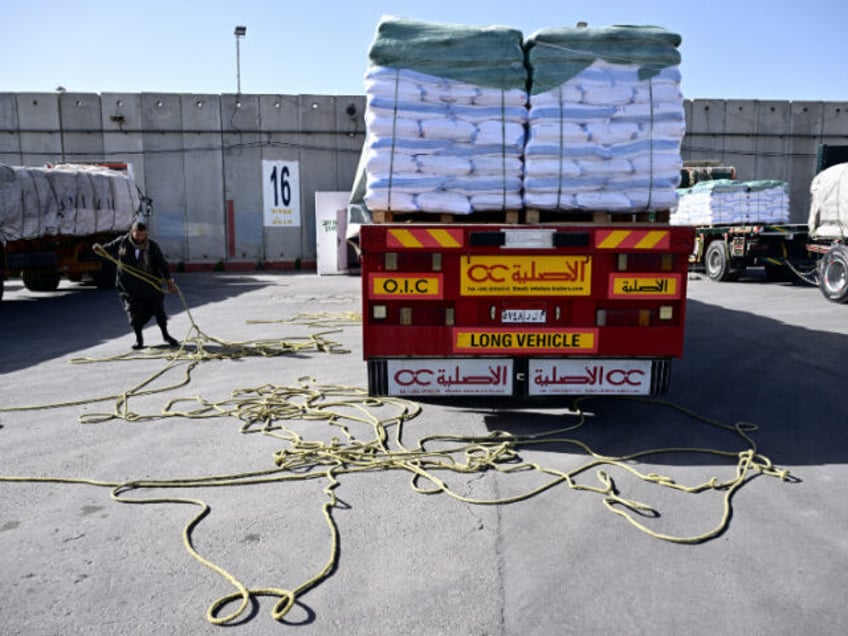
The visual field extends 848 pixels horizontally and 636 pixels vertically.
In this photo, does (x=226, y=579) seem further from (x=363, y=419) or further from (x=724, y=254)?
(x=724, y=254)

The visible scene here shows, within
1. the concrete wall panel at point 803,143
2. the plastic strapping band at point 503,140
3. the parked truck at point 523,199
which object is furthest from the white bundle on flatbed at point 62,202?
the concrete wall panel at point 803,143

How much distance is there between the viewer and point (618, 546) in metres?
3.46

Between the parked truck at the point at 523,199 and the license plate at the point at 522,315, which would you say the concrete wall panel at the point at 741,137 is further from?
the license plate at the point at 522,315

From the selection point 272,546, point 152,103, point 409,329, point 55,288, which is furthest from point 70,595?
point 152,103

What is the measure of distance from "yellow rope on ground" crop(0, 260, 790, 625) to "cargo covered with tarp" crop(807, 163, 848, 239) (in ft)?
33.4

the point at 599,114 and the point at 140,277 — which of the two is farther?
the point at 140,277

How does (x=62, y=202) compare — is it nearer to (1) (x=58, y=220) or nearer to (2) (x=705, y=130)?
(1) (x=58, y=220)

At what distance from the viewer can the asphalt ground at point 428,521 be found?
9.50 feet

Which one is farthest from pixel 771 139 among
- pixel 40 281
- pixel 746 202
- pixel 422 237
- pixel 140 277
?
pixel 422 237

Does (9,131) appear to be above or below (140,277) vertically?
above

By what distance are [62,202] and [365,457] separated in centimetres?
1321

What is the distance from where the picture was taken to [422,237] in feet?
16.5

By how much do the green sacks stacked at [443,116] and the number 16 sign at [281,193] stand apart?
19935 millimetres

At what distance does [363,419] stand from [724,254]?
48.8ft
